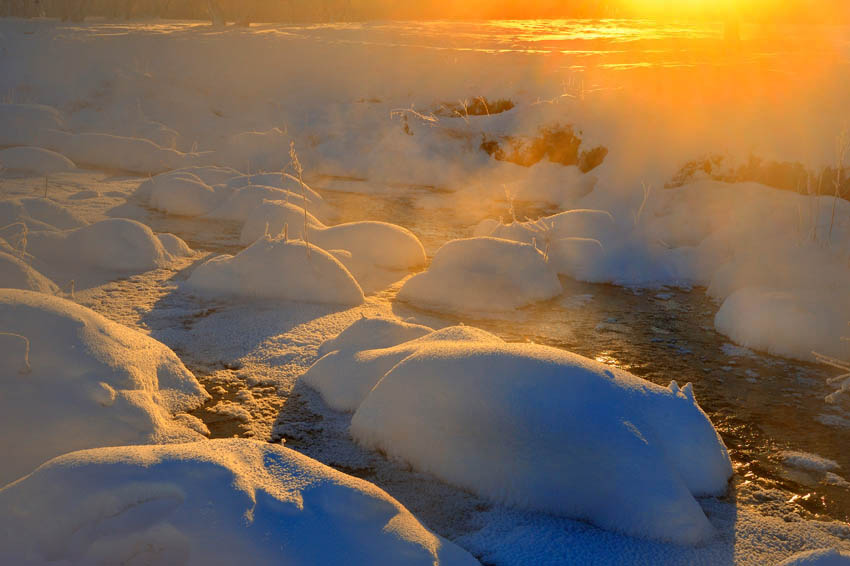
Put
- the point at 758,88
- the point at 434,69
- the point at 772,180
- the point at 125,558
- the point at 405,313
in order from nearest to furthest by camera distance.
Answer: the point at 125,558 → the point at 405,313 → the point at 772,180 → the point at 758,88 → the point at 434,69

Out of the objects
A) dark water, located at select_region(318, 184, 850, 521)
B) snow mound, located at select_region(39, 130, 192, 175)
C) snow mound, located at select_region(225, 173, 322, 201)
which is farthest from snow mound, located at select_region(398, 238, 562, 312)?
snow mound, located at select_region(39, 130, 192, 175)

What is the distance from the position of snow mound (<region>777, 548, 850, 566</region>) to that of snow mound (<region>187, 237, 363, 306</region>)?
341 centimetres

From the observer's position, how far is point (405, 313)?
17.1 ft

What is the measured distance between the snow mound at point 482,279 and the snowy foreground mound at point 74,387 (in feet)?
6.83

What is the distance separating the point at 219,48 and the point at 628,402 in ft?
49.1

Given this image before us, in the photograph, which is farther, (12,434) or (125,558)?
(12,434)

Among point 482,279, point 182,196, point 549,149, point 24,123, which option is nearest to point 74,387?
point 482,279

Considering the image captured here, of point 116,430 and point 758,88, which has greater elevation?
point 758,88

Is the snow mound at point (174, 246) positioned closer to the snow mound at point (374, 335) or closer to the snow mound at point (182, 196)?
the snow mound at point (182, 196)

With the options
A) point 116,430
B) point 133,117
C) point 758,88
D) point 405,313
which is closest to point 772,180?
point 758,88

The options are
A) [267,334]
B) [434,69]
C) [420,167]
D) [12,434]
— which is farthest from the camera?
[434,69]

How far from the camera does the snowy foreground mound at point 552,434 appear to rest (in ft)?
8.98

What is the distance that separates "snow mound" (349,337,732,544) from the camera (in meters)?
2.74

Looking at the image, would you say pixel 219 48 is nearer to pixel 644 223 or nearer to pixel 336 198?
pixel 336 198
